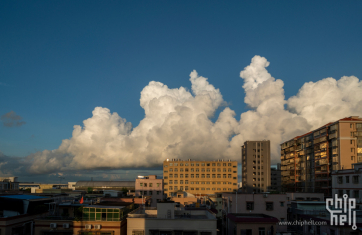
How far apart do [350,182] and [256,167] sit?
83.4 meters

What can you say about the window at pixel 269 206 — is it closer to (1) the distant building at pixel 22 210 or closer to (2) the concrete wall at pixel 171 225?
(2) the concrete wall at pixel 171 225

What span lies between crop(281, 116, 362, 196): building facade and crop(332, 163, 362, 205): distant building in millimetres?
24273

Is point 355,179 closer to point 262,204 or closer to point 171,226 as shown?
point 262,204

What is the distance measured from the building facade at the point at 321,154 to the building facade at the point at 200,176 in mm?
31561

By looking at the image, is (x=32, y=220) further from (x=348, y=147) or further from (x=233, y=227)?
(x=348, y=147)

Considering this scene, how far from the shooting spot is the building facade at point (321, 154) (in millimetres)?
100750

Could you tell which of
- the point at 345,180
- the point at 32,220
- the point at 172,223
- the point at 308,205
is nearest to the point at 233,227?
the point at 172,223

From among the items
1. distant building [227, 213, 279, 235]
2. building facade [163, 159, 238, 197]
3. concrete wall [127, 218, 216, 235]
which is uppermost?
concrete wall [127, 218, 216, 235]

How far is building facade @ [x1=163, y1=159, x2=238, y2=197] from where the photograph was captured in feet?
554

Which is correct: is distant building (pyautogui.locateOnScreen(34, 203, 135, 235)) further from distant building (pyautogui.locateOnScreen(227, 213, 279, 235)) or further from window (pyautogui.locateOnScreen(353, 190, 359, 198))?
window (pyautogui.locateOnScreen(353, 190, 359, 198))

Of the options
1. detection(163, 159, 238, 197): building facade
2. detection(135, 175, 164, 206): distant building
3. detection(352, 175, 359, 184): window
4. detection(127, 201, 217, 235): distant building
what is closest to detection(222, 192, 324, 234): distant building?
detection(127, 201, 217, 235): distant building

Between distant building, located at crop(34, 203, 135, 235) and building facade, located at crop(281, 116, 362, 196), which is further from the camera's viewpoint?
building facade, located at crop(281, 116, 362, 196)

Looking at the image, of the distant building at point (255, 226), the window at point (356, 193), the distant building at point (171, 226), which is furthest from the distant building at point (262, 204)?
the window at point (356, 193)

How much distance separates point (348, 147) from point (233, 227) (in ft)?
243
